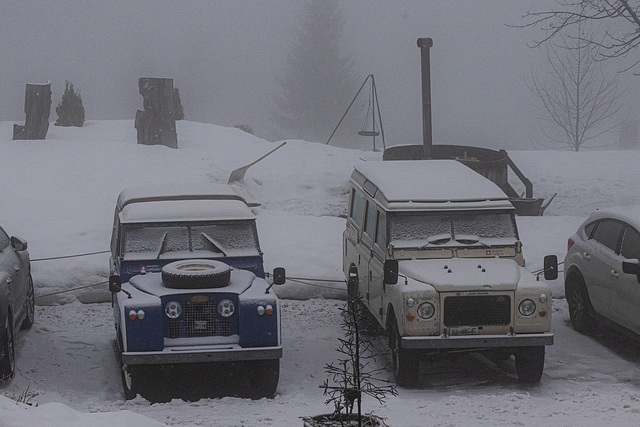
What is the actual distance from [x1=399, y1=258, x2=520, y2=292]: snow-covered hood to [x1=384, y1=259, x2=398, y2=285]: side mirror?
22 centimetres

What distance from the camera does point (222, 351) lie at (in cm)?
891

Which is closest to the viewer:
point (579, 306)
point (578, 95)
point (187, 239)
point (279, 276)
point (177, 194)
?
point (279, 276)

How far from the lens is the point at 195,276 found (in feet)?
30.3

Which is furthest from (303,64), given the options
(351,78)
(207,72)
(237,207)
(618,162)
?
(237,207)

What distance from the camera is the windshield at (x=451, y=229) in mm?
10445

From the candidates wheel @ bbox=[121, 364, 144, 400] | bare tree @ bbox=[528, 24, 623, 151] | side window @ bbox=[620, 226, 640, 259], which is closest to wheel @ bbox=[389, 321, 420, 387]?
wheel @ bbox=[121, 364, 144, 400]

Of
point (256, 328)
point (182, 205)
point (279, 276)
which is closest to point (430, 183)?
point (279, 276)

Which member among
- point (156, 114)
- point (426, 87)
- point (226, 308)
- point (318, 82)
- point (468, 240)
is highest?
point (318, 82)

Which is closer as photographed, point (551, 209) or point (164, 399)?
point (164, 399)

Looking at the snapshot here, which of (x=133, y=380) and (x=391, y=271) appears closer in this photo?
(x=133, y=380)

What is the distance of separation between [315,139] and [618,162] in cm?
4861

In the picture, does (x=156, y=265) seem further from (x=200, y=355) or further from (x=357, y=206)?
(x=357, y=206)

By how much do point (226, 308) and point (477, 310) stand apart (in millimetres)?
2583

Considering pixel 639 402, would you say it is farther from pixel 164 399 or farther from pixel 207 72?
pixel 207 72
